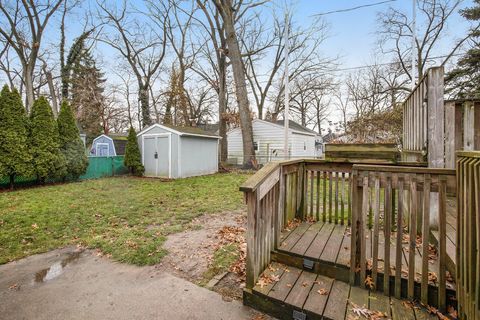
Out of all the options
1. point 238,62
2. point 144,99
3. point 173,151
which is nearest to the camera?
point 173,151

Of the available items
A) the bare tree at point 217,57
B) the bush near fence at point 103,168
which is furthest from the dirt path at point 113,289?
the bare tree at point 217,57

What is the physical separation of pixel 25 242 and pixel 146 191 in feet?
14.3

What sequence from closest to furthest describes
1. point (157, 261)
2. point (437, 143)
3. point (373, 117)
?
1. point (437, 143)
2. point (157, 261)
3. point (373, 117)

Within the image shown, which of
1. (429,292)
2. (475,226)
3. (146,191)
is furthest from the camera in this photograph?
(146,191)

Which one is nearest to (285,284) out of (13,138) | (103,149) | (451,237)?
(451,237)

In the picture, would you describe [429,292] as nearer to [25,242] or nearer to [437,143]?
[437,143]

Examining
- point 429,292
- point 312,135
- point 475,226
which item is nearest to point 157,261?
point 429,292

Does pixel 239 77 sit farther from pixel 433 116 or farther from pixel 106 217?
pixel 433 116

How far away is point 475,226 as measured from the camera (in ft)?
5.16

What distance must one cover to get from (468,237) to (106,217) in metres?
5.71

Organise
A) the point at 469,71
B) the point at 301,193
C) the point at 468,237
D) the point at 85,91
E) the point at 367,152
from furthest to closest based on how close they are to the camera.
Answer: the point at 85,91 → the point at 469,71 → the point at 367,152 → the point at 301,193 → the point at 468,237

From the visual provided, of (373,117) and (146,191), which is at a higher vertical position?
(373,117)

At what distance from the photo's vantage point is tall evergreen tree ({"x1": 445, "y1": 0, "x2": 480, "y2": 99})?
1319 centimetres

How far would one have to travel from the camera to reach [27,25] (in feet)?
49.7
